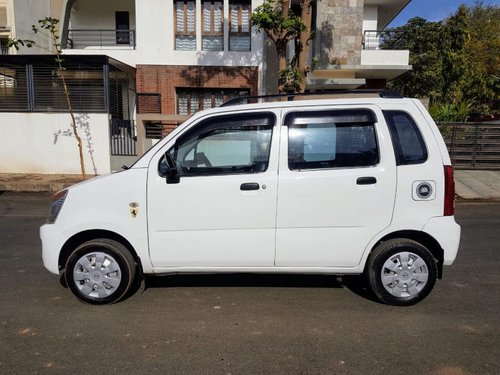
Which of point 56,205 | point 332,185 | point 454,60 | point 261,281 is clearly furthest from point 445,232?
point 454,60

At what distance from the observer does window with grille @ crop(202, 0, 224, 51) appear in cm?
1788

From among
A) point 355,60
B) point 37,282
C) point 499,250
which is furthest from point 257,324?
point 355,60

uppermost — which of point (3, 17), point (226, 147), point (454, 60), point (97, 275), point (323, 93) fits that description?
point (3, 17)

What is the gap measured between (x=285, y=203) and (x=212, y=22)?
1556cm

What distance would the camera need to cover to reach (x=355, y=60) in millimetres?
17344

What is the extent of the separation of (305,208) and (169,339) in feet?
5.40

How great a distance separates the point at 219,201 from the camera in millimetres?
4066

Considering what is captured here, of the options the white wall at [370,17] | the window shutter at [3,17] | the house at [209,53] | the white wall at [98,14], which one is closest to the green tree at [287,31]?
the house at [209,53]

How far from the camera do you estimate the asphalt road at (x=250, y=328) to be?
3229 millimetres

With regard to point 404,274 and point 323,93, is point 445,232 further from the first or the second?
point 323,93

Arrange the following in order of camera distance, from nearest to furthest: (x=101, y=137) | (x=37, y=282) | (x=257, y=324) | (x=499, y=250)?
(x=257, y=324) → (x=37, y=282) → (x=499, y=250) → (x=101, y=137)

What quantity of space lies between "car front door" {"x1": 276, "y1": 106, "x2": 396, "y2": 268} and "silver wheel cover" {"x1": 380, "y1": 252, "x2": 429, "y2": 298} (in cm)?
30

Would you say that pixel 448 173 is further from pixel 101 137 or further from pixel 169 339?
pixel 101 137

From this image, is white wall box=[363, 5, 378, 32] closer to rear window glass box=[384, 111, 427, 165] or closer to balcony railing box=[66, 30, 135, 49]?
balcony railing box=[66, 30, 135, 49]
